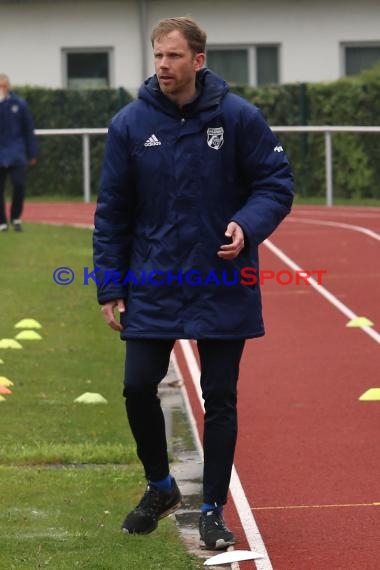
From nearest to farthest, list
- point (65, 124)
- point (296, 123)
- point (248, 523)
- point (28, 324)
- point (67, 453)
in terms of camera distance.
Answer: point (248, 523) < point (67, 453) < point (28, 324) < point (296, 123) < point (65, 124)

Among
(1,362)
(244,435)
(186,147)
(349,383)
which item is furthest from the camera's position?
(1,362)

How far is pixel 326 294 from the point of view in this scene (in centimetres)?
1521

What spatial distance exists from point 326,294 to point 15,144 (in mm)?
7436

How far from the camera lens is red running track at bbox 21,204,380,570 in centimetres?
654

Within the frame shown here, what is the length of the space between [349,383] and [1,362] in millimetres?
2501

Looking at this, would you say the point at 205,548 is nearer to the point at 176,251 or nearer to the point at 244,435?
the point at 176,251

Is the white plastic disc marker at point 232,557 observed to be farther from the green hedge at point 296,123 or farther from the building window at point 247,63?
the building window at point 247,63

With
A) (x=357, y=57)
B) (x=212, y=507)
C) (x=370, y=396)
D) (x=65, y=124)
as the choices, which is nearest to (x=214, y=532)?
(x=212, y=507)

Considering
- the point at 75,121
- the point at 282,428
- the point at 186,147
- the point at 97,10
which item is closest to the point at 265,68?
the point at 97,10

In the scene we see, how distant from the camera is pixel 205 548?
249 inches

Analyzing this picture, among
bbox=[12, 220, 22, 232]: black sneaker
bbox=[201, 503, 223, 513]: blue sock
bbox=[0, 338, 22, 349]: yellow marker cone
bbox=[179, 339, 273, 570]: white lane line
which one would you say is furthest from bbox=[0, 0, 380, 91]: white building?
bbox=[201, 503, 223, 513]: blue sock

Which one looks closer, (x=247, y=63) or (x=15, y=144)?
(x=15, y=144)

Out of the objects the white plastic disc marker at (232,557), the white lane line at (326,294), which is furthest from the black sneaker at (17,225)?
the white plastic disc marker at (232,557)

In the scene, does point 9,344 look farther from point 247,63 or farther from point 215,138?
point 247,63
